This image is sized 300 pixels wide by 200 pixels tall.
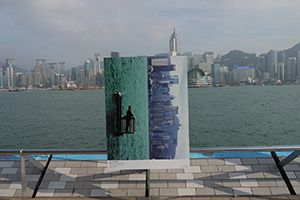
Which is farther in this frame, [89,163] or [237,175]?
[89,163]

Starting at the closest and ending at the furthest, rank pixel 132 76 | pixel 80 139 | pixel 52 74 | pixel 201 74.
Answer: pixel 132 76 → pixel 80 139 → pixel 201 74 → pixel 52 74

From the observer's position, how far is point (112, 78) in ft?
7.95

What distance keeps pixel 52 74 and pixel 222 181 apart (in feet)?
241

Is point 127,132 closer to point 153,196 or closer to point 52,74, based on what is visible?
point 153,196

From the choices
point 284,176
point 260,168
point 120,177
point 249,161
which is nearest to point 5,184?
point 120,177

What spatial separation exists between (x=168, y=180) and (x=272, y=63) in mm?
66208

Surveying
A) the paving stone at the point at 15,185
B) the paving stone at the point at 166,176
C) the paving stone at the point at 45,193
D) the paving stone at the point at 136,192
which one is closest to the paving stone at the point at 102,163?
the paving stone at the point at 136,192

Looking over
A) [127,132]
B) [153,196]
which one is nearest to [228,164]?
[153,196]

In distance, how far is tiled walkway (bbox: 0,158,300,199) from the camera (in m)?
2.81

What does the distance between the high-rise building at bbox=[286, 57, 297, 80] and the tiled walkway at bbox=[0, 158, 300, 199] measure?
216 feet

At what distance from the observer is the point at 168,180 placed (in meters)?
2.91

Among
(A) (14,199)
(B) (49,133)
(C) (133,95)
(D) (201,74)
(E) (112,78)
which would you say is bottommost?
(B) (49,133)

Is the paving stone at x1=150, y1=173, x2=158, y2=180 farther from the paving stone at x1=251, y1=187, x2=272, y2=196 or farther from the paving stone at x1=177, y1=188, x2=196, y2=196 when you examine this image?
the paving stone at x1=251, y1=187, x2=272, y2=196

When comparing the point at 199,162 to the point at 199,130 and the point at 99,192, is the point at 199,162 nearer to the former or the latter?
the point at 99,192
